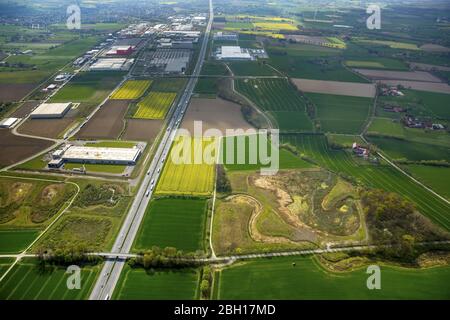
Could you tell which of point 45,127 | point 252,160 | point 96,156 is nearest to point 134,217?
point 96,156

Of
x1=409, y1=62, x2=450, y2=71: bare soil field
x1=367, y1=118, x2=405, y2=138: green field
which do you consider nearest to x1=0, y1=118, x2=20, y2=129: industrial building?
x1=367, y1=118, x2=405, y2=138: green field

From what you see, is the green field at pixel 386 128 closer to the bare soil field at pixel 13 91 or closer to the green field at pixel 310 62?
the green field at pixel 310 62

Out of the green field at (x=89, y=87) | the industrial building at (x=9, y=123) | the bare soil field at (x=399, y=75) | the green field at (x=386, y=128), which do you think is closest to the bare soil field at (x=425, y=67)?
the bare soil field at (x=399, y=75)

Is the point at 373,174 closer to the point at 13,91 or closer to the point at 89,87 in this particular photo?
the point at 89,87

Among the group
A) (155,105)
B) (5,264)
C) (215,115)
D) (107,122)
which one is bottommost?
(5,264)
